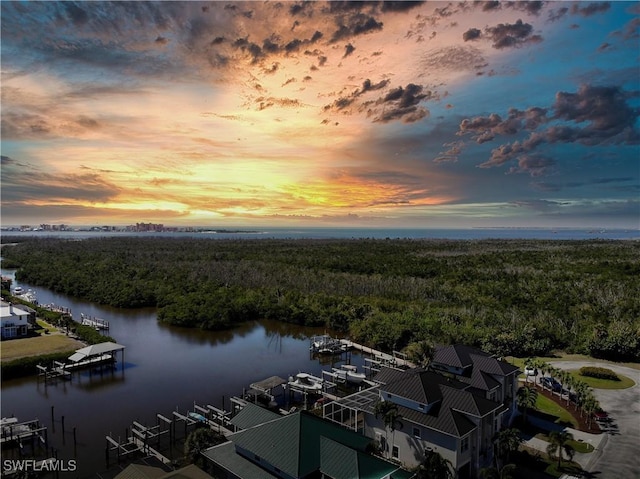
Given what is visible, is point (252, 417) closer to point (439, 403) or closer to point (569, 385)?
point (439, 403)

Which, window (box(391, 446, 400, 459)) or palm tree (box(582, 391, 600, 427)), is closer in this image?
window (box(391, 446, 400, 459))

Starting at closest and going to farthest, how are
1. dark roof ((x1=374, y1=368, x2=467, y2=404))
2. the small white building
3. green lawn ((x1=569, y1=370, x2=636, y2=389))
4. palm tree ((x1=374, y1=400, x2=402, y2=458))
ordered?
palm tree ((x1=374, y1=400, x2=402, y2=458)), dark roof ((x1=374, y1=368, x2=467, y2=404)), green lawn ((x1=569, y1=370, x2=636, y2=389)), the small white building

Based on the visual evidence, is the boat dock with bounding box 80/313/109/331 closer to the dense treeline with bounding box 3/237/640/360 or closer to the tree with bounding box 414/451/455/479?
the dense treeline with bounding box 3/237/640/360

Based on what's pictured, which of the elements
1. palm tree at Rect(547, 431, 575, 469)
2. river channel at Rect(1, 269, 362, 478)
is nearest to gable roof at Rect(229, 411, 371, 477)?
palm tree at Rect(547, 431, 575, 469)

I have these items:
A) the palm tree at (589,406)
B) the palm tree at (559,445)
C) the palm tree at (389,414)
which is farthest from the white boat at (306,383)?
the palm tree at (589,406)

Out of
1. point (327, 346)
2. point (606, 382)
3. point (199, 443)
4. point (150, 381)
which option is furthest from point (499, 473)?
point (150, 381)

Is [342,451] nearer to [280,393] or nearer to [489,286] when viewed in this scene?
[280,393]
